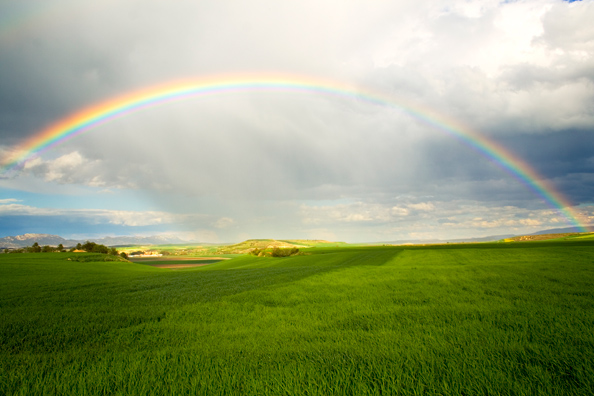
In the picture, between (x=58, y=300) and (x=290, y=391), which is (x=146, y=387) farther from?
(x=58, y=300)

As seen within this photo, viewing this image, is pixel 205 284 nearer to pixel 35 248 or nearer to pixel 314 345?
pixel 314 345

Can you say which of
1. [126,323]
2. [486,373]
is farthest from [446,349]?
[126,323]

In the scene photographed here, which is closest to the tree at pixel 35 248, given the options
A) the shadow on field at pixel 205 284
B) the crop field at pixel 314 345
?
the shadow on field at pixel 205 284

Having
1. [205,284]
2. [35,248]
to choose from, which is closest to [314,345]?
[205,284]

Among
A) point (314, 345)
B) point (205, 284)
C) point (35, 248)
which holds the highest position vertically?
point (35, 248)

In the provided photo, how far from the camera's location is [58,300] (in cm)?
1470

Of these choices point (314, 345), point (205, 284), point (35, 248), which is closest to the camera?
point (314, 345)

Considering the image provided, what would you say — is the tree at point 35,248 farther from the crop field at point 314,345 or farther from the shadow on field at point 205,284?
the crop field at point 314,345

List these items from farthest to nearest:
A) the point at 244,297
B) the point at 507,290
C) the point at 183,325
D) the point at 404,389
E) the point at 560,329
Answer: the point at 244,297 < the point at 507,290 < the point at 183,325 < the point at 560,329 < the point at 404,389

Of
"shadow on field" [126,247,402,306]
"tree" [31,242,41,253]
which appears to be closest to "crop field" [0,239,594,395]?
"shadow on field" [126,247,402,306]

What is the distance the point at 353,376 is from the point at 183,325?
6021mm

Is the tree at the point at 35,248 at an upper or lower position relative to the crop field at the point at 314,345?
upper

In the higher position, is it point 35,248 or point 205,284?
point 35,248

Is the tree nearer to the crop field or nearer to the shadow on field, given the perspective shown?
the shadow on field
